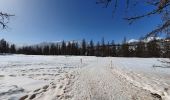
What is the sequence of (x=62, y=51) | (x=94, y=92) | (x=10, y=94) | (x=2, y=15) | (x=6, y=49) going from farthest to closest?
(x=6, y=49) → (x=62, y=51) → (x=94, y=92) → (x=10, y=94) → (x=2, y=15)

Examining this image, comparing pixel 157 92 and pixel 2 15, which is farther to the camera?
pixel 157 92

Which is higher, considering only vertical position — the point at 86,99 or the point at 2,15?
the point at 2,15

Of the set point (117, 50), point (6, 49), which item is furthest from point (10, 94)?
point (6, 49)

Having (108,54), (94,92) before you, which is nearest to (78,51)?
(108,54)

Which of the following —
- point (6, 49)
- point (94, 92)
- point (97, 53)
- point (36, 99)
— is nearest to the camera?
point (36, 99)

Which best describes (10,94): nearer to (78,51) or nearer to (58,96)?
(58,96)

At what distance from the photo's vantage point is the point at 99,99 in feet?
23.1

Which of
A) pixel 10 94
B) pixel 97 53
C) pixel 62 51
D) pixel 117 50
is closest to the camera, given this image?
pixel 10 94

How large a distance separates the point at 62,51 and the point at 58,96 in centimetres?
9624

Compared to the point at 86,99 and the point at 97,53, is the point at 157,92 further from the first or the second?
the point at 97,53

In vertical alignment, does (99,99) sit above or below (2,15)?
below

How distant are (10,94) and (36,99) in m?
1.20

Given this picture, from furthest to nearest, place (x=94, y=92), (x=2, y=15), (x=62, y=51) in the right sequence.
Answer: (x=62, y=51) < (x=94, y=92) < (x=2, y=15)

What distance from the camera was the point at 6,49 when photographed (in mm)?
109625
